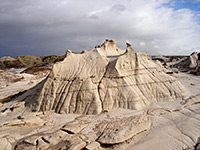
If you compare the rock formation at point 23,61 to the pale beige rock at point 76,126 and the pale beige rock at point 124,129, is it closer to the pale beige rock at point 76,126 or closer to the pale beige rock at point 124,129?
the pale beige rock at point 76,126

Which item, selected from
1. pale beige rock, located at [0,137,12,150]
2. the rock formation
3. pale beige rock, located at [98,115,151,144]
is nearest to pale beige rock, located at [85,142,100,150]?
pale beige rock, located at [98,115,151,144]

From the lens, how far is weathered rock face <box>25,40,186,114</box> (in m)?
8.14

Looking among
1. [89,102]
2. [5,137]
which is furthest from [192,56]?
[5,137]

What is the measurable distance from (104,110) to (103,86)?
1.55 m

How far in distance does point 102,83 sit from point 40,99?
4108 mm

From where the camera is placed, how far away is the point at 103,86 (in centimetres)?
864

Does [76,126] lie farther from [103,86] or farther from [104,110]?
[103,86]

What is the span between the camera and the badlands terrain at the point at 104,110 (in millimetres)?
5258

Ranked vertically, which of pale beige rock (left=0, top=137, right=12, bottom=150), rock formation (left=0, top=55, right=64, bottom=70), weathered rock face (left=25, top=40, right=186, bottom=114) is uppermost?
rock formation (left=0, top=55, right=64, bottom=70)

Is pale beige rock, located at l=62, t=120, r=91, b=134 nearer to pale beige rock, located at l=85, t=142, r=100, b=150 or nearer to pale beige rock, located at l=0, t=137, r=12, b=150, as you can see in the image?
pale beige rock, located at l=85, t=142, r=100, b=150

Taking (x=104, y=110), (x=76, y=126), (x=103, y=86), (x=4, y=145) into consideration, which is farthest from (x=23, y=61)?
(x=76, y=126)

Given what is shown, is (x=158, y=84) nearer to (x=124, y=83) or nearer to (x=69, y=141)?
(x=124, y=83)

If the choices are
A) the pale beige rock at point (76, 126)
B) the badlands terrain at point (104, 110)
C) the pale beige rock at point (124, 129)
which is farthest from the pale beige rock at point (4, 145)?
the pale beige rock at point (124, 129)

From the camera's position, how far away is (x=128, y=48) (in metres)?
9.92
